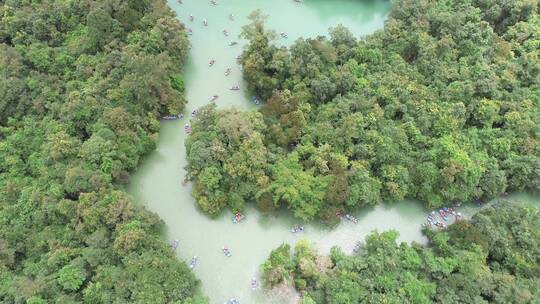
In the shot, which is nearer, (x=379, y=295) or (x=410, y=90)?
(x=379, y=295)

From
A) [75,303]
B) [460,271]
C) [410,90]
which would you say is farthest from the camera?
[410,90]

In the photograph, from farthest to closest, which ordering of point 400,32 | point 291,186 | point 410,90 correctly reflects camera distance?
point 400,32 < point 410,90 < point 291,186

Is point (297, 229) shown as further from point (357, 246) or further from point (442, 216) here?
point (442, 216)

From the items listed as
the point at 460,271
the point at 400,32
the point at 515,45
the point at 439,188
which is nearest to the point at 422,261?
the point at 460,271

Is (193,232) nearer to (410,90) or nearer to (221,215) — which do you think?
(221,215)

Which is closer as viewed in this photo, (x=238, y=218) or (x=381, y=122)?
(x=238, y=218)

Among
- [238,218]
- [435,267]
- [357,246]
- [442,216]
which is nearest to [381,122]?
[442,216]

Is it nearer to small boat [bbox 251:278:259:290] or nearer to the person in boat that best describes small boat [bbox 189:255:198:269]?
the person in boat
